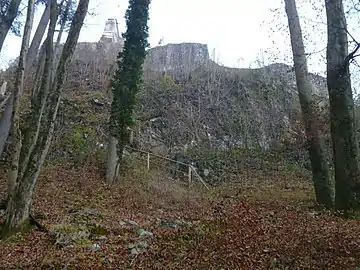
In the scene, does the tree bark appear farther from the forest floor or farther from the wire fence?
the forest floor

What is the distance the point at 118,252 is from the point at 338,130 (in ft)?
15.0

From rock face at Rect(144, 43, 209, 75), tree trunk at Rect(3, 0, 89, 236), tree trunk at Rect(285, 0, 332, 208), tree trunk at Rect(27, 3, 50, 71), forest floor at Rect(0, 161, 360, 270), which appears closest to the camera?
forest floor at Rect(0, 161, 360, 270)

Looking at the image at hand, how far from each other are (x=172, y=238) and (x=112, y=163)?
8193 mm

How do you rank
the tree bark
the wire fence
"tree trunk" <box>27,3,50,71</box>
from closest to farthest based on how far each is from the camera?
"tree trunk" <box>27,3,50,71</box>
the tree bark
the wire fence

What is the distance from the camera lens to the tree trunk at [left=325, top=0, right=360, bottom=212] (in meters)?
7.16

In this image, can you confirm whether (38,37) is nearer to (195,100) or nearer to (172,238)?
(172,238)

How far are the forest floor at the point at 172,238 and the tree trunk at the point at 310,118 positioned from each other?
0.65 metres

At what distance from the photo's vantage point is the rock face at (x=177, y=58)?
26.2 meters

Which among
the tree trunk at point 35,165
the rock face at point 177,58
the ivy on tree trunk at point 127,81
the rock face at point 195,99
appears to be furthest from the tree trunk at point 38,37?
the rock face at point 177,58

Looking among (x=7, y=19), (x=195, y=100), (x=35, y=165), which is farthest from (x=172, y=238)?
(x=195, y=100)

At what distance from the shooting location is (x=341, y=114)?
736 centimetres

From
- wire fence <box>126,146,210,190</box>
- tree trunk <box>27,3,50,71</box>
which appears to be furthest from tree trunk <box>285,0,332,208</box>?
tree trunk <box>27,3,50,71</box>

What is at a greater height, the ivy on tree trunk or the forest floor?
the ivy on tree trunk

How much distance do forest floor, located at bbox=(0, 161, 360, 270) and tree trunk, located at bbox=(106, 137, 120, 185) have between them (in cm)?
266
